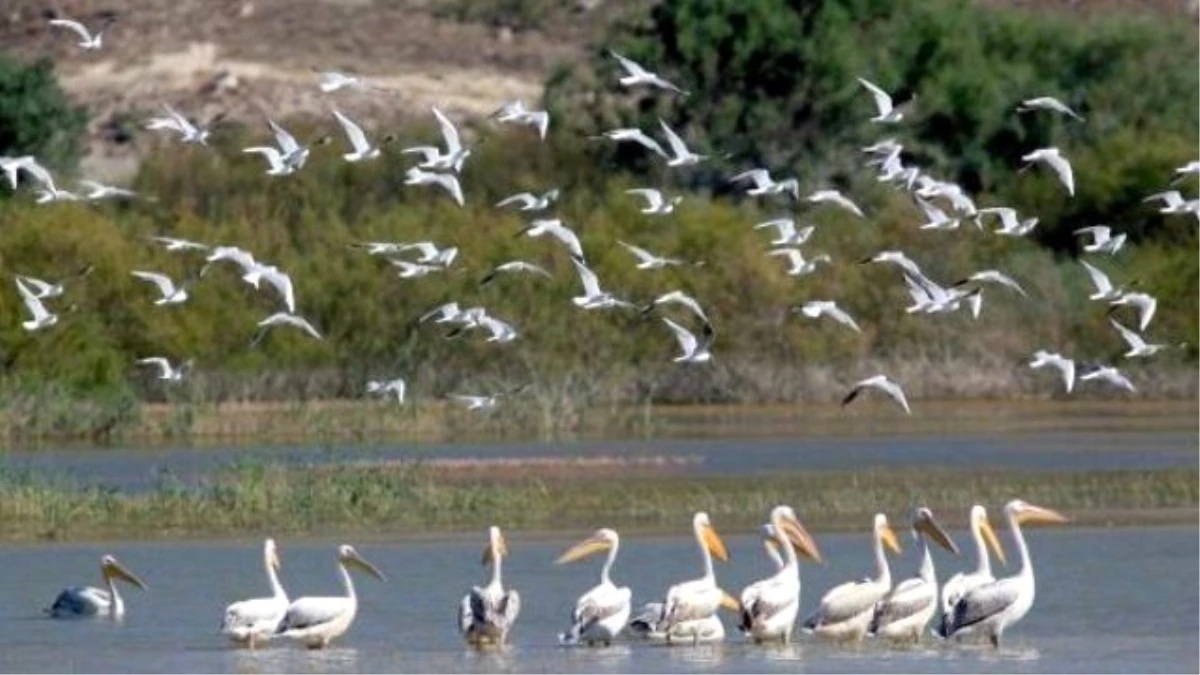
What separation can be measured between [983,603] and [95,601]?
588 centimetres

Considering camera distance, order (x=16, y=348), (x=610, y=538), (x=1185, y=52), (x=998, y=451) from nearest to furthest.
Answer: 1. (x=610, y=538)
2. (x=998, y=451)
3. (x=16, y=348)
4. (x=1185, y=52)

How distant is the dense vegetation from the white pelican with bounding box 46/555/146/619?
15.1 metres

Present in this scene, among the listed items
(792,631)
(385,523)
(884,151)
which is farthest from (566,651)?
(884,151)

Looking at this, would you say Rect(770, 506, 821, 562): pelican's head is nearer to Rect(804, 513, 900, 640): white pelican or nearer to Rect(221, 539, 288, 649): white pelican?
Rect(804, 513, 900, 640): white pelican

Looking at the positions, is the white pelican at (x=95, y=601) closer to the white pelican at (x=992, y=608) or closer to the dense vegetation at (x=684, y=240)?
the white pelican at (x=992, y=608)

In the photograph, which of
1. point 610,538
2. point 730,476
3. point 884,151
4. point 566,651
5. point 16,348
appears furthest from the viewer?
point 16,348

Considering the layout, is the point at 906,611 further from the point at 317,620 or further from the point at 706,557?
the point at 317,620

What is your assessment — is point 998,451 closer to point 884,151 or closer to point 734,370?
point 884,151

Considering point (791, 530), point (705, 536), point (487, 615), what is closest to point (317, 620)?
point (487, 615)

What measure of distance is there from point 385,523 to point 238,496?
115 centimetres

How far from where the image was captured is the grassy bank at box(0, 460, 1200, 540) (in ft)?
96.3

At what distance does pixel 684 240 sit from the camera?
49.5m

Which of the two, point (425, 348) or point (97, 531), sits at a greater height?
point (97, 531)

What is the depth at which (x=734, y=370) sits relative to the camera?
151 ft
